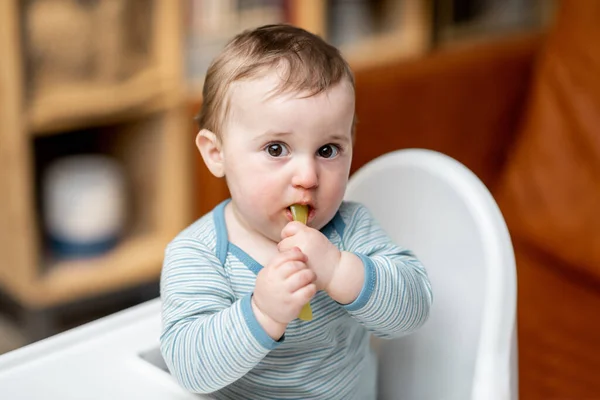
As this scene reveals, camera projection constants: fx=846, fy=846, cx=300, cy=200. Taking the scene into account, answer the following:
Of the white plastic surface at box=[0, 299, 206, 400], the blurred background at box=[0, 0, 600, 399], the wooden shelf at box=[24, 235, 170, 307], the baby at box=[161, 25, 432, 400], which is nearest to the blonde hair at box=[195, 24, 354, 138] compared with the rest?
the baby at box=[161, 25, 432, 400]

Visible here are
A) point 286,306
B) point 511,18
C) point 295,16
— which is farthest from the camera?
point 511,18

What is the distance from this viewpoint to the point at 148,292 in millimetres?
1880

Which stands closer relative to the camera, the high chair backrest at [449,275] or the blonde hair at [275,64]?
the blonde hair at [275,64]

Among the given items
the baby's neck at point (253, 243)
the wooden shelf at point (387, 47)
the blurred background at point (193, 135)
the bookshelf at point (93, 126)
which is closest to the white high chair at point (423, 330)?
the baby's neck at point (253, 243)

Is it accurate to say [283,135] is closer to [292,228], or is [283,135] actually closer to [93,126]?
[292,228]

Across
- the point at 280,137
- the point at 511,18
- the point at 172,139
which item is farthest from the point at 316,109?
the point at 511,18

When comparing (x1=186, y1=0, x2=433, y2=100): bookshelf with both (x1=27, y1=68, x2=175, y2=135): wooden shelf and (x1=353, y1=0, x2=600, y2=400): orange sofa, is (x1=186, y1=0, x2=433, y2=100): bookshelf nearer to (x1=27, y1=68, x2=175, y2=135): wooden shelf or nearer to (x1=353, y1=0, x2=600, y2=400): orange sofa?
(x1=27, y1=68, x2=175, y2=135): wooden shelf

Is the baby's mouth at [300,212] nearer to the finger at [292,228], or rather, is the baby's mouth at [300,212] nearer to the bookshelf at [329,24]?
the finger at [292,228]

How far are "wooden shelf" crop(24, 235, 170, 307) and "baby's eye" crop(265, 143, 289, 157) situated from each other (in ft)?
3.75

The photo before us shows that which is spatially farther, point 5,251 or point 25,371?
point 5,251

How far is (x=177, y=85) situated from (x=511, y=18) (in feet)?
3.53

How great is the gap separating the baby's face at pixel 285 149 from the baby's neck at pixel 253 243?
1.4 inches

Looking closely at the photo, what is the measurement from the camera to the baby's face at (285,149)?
623 mm

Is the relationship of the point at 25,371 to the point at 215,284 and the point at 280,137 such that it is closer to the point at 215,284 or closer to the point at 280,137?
the point at 215,284
